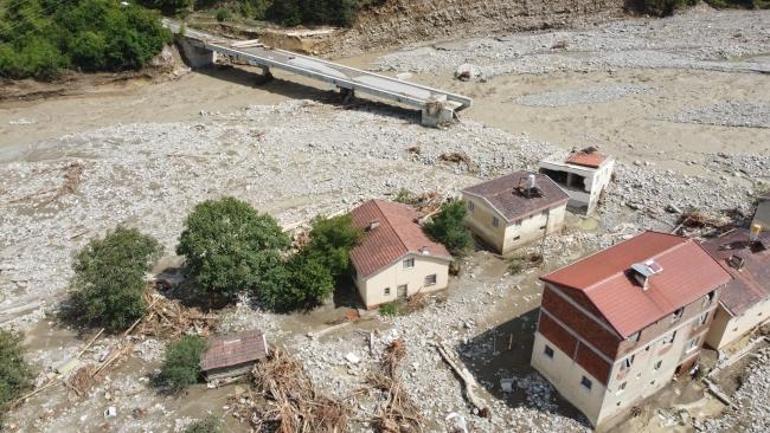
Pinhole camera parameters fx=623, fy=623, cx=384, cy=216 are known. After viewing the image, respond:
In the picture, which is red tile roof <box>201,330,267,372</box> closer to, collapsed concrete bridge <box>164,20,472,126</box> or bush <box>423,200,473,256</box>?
bush <box>423,200,473,256</box>

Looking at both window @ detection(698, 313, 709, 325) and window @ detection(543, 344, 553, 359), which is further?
window @ detection(543, 344, 553, 359)

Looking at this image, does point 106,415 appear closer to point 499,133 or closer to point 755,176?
point 499,133

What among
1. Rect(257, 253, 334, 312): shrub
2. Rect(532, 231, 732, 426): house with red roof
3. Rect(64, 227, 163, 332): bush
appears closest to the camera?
Rect(532, 231, 732, 426): house with red roof

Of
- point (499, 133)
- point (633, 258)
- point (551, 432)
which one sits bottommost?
point (551, 432)

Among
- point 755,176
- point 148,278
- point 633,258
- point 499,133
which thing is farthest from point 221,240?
point 755,176

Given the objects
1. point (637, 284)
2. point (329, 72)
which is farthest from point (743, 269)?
point (329, 72)

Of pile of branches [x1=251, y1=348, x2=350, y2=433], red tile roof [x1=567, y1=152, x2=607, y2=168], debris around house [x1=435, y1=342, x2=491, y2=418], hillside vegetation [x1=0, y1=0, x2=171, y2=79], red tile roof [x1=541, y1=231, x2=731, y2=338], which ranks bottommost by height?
debris around house [x1=435, y1=342, x2=491, y2=418]

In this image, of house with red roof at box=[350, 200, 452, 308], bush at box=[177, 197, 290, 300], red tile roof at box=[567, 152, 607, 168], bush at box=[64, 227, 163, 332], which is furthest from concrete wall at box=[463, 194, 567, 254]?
bush at box=[64, 227, 163, 332]
